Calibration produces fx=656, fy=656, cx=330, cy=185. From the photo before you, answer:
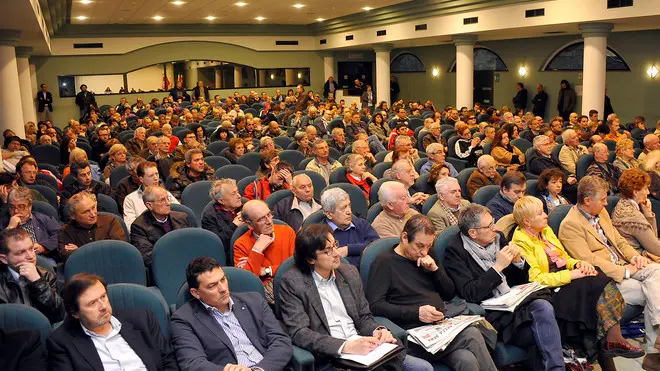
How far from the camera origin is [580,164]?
8.28m

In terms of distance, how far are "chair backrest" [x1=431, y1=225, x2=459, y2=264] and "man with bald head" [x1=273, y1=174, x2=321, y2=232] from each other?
1430mm

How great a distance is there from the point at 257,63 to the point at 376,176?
19.7m

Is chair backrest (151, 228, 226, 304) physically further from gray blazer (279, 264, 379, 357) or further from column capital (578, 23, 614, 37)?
column capital (578, 23, 614, 37)

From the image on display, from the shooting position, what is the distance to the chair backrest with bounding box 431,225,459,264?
14.7ft

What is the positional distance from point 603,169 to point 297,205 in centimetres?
404

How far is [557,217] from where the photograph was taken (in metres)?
5.27

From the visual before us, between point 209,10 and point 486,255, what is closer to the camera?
point 486,255

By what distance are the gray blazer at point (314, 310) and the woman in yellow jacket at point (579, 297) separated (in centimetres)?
129

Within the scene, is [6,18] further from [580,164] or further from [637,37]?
[637,37]

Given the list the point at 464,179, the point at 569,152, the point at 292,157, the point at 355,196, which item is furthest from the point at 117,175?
the point at 569,152

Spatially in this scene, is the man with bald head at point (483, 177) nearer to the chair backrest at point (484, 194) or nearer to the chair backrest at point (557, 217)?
the chair backrest at point (484, 194)

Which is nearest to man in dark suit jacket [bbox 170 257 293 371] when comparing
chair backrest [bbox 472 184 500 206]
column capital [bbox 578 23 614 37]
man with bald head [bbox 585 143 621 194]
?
chair backrest [bbox 472 184 500 206]

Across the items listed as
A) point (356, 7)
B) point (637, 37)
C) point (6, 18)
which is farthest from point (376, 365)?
point (356, 7)

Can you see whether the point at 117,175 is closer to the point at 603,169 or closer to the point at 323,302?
the point at 323,302
